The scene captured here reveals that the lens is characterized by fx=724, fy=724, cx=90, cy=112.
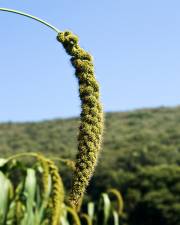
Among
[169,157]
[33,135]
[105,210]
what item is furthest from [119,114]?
[105,210]

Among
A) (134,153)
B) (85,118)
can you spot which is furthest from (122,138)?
(85,118)

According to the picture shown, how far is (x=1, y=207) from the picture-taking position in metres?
3.20

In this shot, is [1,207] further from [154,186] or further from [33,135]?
[33,135]

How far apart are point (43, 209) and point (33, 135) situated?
65258 mm

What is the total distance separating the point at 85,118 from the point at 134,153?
158ft

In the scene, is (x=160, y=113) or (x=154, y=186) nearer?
(x=154, y=186)

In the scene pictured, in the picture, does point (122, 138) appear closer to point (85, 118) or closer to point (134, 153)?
point (134, 153)

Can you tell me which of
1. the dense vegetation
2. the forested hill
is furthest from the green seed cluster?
the forested hill

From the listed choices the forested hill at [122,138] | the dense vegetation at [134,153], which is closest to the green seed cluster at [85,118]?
the dense vegetation at [134,153]

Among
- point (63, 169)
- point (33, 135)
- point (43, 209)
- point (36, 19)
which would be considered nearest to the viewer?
point (36, 19)

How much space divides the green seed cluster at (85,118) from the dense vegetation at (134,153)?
103 feet

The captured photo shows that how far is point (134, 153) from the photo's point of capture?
1940 inches

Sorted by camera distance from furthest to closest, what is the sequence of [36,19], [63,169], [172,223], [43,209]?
[63,169] → [172,223] → [43,209] → [36,19]

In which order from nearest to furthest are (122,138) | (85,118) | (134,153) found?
(85,118), (134,153), (122,138)
